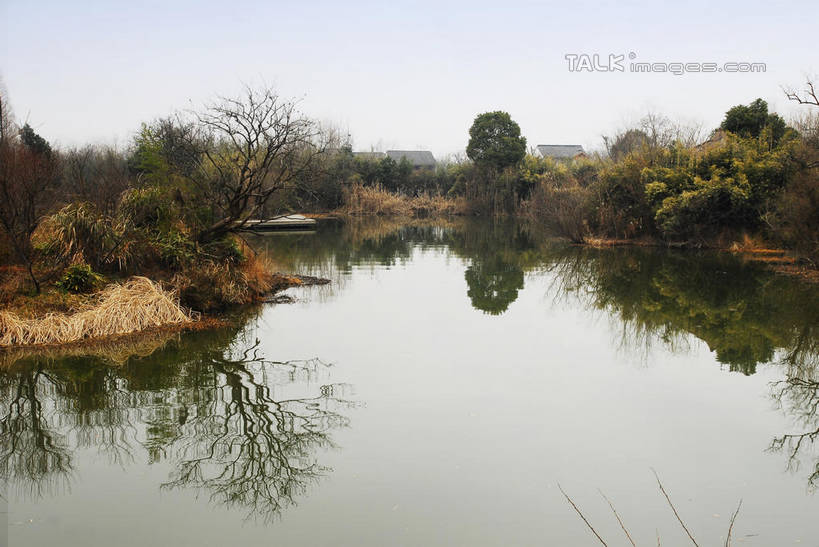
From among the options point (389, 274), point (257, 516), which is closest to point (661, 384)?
point (257, 516)

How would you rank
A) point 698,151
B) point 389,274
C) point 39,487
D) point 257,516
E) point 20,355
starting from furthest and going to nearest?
1. point 698,151
2. point 389,274
3. point 20,355
4. point 39,487
5. point 257,516

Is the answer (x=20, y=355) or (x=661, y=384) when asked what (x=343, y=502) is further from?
(x=20, y=355)

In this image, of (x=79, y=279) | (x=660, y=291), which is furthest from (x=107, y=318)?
(x=660, y=291)

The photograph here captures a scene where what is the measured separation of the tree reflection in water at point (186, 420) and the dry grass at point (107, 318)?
77 cm

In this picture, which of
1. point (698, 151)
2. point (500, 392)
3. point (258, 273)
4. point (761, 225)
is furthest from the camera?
point (698, 151)

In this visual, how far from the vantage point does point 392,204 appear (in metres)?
39.8

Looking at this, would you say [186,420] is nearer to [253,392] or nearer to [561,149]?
Result: [253,392]

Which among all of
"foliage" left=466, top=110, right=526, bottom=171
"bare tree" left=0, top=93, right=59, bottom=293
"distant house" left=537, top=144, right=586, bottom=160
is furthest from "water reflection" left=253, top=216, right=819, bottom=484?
"distant house" left=537, top=144, right=586, bottom=160

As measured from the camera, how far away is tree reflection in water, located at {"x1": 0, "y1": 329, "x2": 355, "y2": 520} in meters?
4.89

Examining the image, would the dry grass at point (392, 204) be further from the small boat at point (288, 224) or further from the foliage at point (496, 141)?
the small boat at point (288, 224)

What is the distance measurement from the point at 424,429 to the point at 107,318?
213 inches

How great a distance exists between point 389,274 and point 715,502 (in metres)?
11.3

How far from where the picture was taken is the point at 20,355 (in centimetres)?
774

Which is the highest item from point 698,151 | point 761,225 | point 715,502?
point 698,151
